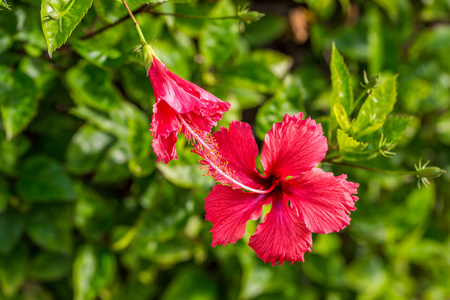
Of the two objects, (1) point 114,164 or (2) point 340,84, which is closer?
(2) point 340,84

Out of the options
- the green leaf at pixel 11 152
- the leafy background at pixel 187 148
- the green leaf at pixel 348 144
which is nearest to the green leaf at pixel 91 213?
the leafy background at pixel 187 148

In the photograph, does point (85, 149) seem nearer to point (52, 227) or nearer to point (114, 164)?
point (114, 164)

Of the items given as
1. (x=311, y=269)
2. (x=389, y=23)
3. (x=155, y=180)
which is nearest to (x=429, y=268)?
(x=311, y=269)

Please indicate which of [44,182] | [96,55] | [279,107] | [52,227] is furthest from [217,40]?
[52,227]

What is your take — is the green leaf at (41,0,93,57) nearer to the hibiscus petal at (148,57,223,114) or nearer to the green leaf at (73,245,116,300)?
the hibiscus petal at (148,57,223,114)

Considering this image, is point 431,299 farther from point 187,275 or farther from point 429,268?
point 187,275

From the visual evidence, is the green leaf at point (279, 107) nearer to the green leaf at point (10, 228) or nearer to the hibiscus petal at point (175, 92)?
the hibiscus petal at point (175, 92)
